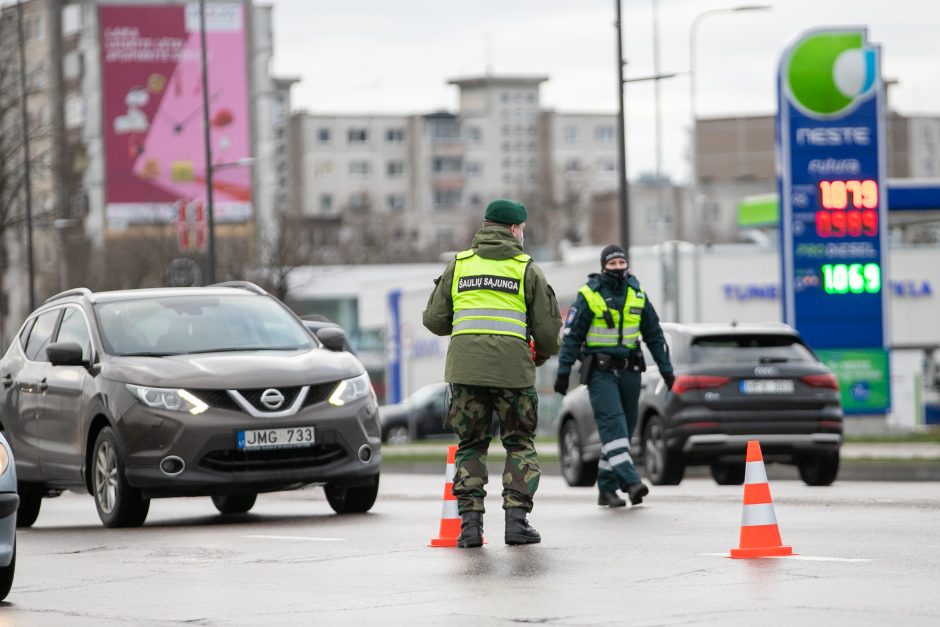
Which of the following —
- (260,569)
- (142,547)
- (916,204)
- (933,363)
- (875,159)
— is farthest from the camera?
(933,363)

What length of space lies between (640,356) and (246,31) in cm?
10631

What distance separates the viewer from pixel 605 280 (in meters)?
15.4

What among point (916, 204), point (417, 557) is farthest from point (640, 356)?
point (916, 204)

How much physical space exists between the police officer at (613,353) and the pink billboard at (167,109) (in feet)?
318

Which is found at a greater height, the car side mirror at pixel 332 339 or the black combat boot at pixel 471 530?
the car side mirror at pixel 332 339

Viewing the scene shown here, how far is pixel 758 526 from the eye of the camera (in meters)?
10.9

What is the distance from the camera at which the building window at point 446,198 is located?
557 feet

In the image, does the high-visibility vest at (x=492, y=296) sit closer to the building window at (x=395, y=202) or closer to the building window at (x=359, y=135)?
the building window at (x=395, y=202)

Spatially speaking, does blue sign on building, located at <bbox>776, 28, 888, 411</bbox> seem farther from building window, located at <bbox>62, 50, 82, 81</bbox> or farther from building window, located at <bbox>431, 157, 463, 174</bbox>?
building window, located at <bbox>431, 157, 463, 174</bbox>

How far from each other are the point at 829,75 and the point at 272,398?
2216 centimetres

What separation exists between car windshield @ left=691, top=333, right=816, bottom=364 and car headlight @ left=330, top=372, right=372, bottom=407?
5.87 meters

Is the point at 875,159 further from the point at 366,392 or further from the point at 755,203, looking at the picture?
the point at 755,203

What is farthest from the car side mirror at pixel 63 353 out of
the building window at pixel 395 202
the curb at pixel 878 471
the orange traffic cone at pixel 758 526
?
the building window at pixel 395 202

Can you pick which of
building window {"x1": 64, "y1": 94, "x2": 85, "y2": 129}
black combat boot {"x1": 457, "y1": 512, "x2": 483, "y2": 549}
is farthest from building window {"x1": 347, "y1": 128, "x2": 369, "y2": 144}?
black combat boot {"x1": 457, "y1": 512, "x2": 483, "y2": 549}
